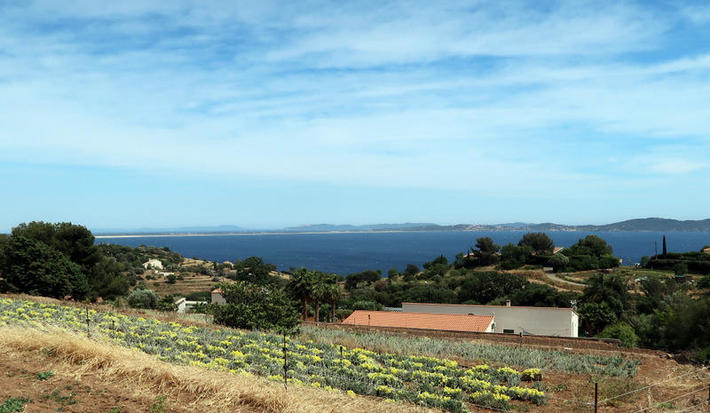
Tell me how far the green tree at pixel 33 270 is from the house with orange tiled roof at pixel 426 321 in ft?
67.5

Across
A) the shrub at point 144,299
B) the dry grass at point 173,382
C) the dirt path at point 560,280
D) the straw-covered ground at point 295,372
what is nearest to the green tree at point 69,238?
the shrub at point 144,299

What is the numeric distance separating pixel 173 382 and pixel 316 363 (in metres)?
7.73

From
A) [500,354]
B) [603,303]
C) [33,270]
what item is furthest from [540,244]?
[33,270]

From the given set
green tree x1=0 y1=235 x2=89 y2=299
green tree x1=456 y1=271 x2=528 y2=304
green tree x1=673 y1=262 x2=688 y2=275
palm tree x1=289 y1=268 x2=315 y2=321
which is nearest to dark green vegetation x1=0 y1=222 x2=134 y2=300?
green tree x1=0 y1=235 x2=89 y2=299

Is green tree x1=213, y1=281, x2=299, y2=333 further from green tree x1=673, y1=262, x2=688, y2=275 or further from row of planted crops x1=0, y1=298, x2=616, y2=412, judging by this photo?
green tree x1=673, y1=262, x2=688, y2=275

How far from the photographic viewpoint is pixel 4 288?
3462 centimetres

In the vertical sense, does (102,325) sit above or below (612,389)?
above

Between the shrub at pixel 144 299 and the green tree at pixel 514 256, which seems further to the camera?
the green tree at pixel 514 256

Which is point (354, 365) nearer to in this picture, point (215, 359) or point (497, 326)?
point (215, 359)

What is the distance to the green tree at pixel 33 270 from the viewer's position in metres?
35.1

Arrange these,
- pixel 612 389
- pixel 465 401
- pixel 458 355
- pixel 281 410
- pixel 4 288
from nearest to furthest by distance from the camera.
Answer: pixel 281 410
pixel 465 401
pixel 612 389
pixel 458 355
pixel 4 288

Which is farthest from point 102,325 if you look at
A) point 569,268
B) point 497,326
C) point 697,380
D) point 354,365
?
point 569,268

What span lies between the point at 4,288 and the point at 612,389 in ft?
121

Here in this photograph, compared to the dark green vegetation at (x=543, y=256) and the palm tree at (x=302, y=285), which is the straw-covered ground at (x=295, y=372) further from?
the dark green vegetation at (x=543, y=256)
